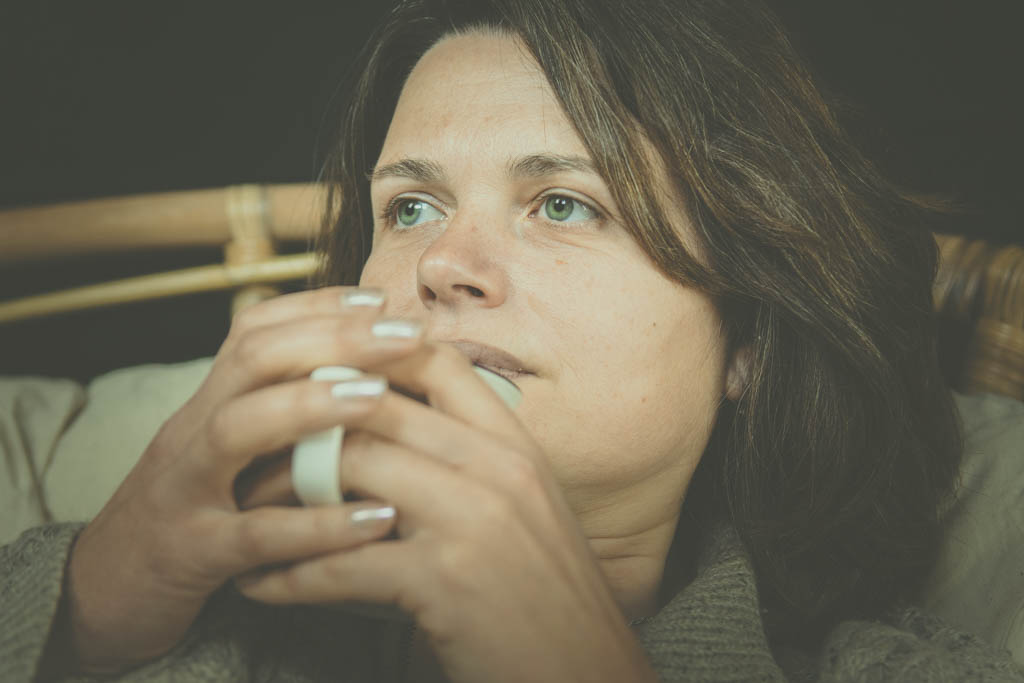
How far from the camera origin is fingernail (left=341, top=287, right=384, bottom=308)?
0.65 metres

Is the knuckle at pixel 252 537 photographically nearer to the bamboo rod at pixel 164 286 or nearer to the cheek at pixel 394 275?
the cheek at pixel 394 275

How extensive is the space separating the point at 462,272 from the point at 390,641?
0.48 m

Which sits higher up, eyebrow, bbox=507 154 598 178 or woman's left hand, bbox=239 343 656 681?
eyebrow, bbox=507 154 598 178

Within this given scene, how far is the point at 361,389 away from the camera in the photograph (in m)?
0.61

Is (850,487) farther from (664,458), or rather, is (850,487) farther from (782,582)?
(664,458)

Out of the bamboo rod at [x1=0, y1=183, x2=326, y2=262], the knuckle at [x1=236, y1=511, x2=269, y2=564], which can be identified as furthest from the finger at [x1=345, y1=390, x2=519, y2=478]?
the bamboo rod at [x1=0, y1=183, x2=326, y2=262]

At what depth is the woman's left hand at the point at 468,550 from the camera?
0.61 m

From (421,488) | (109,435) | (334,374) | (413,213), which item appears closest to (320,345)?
(334,374)

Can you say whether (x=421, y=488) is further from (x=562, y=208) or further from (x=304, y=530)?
(x=562, y=208)

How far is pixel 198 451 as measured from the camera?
65cm

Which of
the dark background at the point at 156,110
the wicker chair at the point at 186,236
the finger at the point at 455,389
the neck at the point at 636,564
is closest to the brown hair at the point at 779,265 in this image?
the neck at the point at 636,564

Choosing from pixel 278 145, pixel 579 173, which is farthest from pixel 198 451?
pixel 278 145

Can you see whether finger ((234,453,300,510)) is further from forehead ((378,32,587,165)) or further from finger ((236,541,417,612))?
forehead ((378,32,587,165))

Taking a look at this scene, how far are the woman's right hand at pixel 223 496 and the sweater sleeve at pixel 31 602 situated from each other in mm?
26
